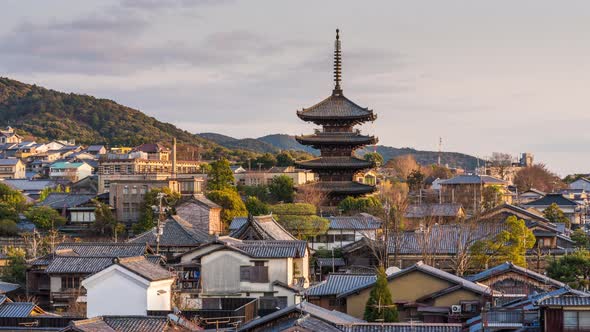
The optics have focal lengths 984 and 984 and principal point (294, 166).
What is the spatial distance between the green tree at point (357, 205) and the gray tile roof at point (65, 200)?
19.8 m

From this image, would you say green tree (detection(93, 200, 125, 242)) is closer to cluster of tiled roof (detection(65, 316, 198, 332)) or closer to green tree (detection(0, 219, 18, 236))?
green tree (detection(0, 219, 18, 236))

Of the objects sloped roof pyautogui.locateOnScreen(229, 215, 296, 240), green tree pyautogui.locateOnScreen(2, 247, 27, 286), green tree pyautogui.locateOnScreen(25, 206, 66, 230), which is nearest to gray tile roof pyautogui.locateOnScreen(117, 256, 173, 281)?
sloped roof pyautogui.locateOnScreen(229, 215, 296, 240)

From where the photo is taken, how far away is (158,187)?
239ft

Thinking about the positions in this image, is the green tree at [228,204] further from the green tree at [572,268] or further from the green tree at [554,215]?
the green tree at [572,268]

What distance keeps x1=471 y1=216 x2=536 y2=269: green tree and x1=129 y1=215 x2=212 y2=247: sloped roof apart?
13787 millimetres

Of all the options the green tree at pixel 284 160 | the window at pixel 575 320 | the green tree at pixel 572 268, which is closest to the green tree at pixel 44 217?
the green tree at pixel 284 160

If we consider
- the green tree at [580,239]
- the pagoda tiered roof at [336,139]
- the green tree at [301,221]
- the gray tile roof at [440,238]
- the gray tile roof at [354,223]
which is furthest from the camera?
the pagoda tiered roof at [336,139]

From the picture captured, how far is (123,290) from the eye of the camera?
3256 cm

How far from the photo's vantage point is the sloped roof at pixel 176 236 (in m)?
50.4

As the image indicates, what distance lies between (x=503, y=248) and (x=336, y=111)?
31.1 m

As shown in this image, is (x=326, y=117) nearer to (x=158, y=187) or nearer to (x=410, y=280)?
(x=158, y=187)

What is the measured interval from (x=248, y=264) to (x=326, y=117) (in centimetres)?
3655

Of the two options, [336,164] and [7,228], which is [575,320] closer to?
[336,164]

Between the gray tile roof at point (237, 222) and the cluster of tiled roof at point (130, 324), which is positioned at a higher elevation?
the gray tile roof at point (237, 222)
